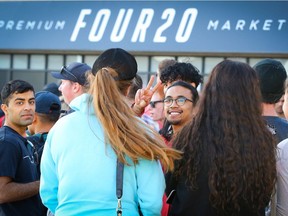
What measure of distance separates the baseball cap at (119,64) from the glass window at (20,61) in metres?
19.8

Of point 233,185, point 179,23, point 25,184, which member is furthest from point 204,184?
point 179,23

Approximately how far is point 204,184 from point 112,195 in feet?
1.63

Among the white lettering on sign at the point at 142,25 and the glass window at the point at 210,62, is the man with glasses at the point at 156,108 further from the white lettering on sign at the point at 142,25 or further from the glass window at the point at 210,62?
the glass window at the point at 210,62

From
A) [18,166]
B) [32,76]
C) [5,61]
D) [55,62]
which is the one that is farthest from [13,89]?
[5,61]

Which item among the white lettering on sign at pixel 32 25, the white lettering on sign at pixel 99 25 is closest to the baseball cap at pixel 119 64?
the white lettering on sign at pixel 99 25

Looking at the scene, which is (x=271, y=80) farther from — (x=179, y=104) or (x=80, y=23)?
(x=80, y=23)

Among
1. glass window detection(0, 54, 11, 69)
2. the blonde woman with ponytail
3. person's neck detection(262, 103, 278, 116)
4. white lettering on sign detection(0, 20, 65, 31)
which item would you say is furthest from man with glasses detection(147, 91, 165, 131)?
glass window detection(0, 54, 11, 69)

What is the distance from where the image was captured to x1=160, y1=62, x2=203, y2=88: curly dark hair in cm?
519

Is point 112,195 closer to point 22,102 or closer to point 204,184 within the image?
point 204,184

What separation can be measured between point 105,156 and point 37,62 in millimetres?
20035

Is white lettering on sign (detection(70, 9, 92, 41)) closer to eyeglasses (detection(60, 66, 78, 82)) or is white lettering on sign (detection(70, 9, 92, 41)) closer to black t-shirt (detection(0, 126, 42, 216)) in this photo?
eyeglasses (detection(60, 66, 78, 82))

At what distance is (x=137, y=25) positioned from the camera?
66.3 feet

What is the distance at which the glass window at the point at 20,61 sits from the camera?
22844 mm

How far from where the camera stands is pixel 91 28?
20734 millimetres
